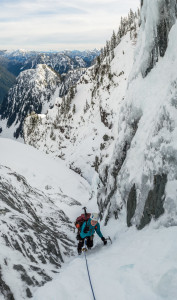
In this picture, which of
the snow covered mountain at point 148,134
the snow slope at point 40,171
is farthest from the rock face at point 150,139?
the snow slope at point 40,171

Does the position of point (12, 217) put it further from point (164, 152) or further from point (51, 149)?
point (51, 149)

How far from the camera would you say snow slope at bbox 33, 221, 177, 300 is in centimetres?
696

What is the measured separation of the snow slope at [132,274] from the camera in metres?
6.96

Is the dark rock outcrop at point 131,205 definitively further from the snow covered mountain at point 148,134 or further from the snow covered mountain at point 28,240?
the snow covered mountain at point 28,240

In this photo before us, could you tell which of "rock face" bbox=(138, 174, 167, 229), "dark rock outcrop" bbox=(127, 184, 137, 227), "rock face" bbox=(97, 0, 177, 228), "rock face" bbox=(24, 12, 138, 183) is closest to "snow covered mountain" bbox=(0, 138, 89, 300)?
"rock face" bbox=(97, 0, 177, 228)

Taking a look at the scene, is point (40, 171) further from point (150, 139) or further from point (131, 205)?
point (150, 139)

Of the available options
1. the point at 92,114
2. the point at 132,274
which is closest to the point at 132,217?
the point at 132,274

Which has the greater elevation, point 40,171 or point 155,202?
point 155,202

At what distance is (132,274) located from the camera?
25.9 ft

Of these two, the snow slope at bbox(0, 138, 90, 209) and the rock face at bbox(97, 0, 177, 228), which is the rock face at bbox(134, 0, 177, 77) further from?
the snow slope at bbox(0, 138, 90, 209)

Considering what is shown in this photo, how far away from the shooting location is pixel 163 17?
45.2ft

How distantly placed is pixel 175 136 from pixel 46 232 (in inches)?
389

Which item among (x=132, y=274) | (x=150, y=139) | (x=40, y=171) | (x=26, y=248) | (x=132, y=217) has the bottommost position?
(x=40, y=171)

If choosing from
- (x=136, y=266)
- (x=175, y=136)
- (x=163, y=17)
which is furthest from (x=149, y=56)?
(x=136, y=266)
